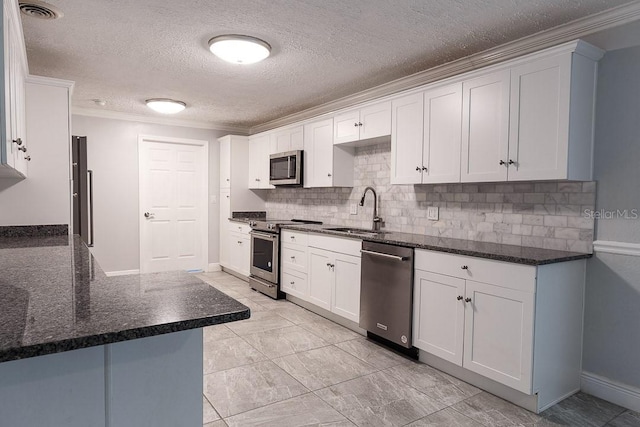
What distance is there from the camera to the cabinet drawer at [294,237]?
4.27 metres

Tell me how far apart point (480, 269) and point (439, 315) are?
48 centimetres

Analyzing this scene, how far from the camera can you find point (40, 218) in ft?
10.3

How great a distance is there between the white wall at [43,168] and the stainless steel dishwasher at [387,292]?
8.35ft

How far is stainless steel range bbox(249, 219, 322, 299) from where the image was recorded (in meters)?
4.67

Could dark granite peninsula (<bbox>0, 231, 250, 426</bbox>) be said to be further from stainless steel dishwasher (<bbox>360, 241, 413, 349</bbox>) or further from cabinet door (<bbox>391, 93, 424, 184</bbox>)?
cabinet door (<bbox>391, 93, 424, 184</bbox>)

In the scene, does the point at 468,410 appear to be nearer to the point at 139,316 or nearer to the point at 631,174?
the point at 631,174

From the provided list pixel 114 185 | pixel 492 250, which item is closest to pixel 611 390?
pixel 492 250

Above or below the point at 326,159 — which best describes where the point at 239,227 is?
below

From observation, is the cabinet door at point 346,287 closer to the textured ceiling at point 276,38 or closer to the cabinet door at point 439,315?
the cabinet door at point 439,315

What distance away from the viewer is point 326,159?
14.5 feet

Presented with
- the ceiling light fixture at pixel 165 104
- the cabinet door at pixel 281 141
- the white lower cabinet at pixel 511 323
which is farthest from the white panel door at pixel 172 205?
the white lower cabinet at pixel 511 323

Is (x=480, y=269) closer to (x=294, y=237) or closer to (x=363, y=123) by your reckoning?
(x=363, y=123)

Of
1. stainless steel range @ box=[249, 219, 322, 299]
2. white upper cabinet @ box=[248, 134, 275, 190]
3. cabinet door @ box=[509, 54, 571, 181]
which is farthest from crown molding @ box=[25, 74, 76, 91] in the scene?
cabinet door @ box=[509, 54, 571, 181]

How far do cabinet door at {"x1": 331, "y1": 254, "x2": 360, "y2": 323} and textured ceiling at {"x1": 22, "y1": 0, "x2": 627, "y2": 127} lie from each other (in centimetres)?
175
